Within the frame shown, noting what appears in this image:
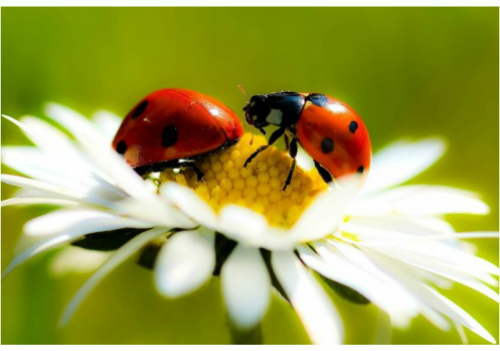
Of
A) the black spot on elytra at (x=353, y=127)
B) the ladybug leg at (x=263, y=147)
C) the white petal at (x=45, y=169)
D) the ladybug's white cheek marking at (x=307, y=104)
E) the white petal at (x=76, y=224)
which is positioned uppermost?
the ladybug's white cheek marking at (x=307, y=104)

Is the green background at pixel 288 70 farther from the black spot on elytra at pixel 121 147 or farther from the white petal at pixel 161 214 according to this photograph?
the white petal at pixel 161 214

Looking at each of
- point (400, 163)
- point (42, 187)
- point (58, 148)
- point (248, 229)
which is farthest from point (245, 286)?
point (400, 163)

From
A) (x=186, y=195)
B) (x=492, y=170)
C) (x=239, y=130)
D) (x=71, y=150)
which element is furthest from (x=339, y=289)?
(x=492, y=170)

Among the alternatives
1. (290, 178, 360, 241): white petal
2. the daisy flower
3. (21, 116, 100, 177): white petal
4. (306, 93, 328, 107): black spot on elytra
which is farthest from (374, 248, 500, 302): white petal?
(21, 116, 100, 177): white petal

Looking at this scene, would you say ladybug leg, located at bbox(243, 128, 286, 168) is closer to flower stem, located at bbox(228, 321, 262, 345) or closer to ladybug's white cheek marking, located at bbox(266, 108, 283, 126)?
ladybug's white cheek marking, located at bbox(266, 108, 283, 126)

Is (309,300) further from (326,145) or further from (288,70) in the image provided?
(288,70)

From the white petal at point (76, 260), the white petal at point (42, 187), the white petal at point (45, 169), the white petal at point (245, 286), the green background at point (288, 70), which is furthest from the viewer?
the green background at point (288, 70)

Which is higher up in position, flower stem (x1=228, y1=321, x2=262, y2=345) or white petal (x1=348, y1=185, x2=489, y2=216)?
white petal (x1=348, y1=185, x2=489, y2=216)

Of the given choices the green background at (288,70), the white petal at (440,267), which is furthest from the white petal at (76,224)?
the green background at (288,70)
